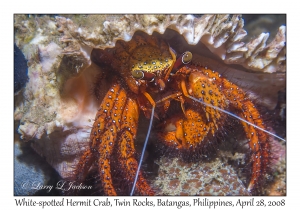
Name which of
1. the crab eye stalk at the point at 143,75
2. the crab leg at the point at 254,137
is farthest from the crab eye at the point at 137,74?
the crab leg at the point at 254,137

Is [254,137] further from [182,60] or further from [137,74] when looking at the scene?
[137,74]

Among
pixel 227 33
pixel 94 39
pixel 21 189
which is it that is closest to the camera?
pixel 94 39

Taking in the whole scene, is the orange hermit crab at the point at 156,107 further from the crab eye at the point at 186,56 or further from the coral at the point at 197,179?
the coral at the point at 197,179

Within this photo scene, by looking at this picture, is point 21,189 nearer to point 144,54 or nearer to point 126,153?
point 126,153

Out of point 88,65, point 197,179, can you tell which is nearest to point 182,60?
point 88,65

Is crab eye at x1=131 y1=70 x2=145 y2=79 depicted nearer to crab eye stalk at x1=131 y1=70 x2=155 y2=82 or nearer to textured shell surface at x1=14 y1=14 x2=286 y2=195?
crab eye stalk at x1=131 y1=70 x2=155 y2=82

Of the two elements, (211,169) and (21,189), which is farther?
(21,189)
